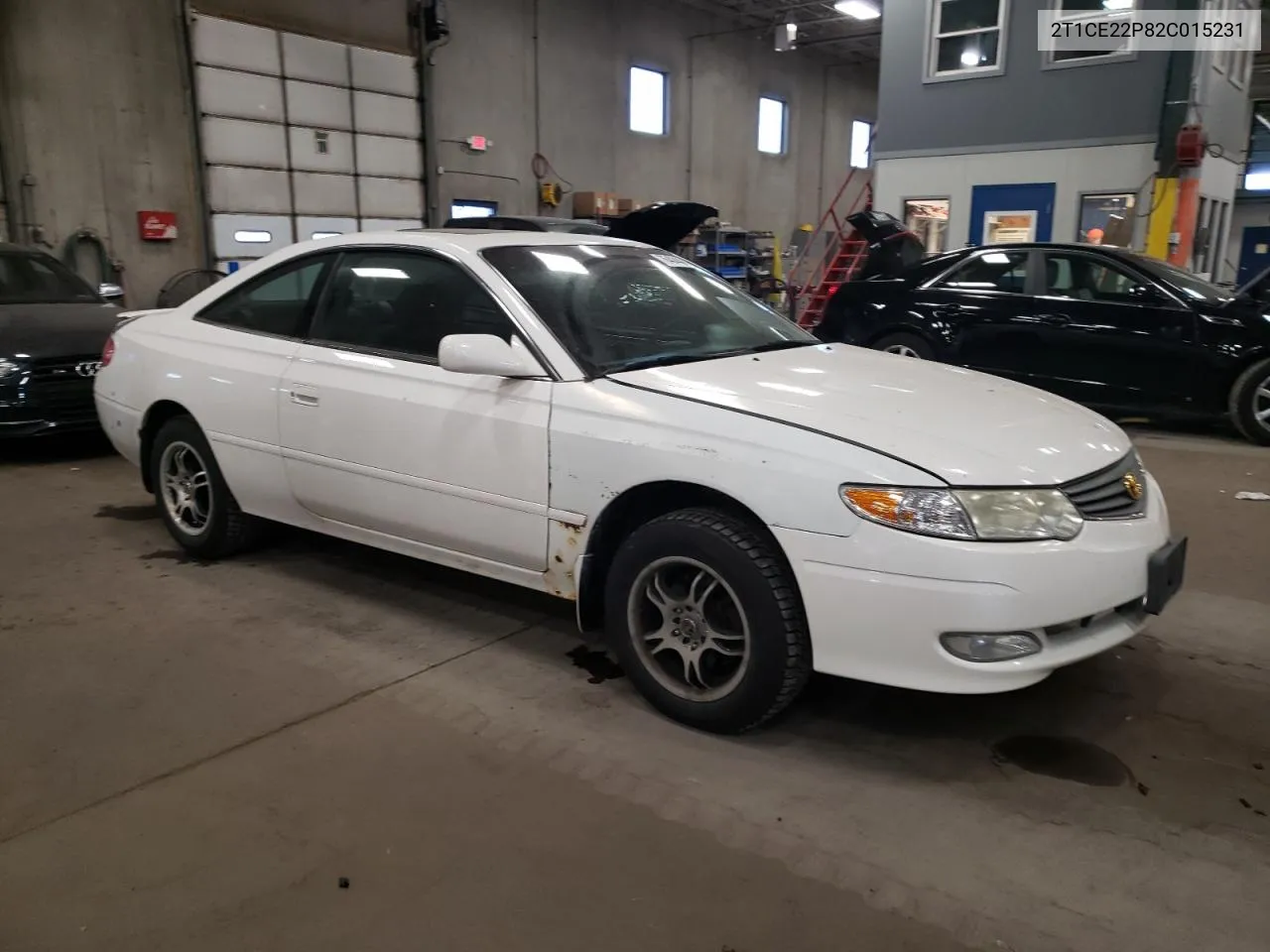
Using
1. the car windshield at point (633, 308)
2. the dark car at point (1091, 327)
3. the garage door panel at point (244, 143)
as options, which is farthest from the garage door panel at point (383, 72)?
the car windshield at point (633, 308)

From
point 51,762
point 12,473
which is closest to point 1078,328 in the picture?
point 51,762

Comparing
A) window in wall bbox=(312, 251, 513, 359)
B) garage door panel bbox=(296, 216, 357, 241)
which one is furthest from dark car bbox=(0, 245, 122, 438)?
garage door panel bbox=(296, 216, 357, 241)

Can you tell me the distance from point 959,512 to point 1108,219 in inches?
452

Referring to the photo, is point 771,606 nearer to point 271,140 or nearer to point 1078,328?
point 1078,328

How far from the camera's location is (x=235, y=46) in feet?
38.6

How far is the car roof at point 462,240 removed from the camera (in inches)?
137

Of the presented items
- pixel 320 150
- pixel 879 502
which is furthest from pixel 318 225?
pixel 879 502

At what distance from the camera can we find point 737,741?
2.77 metres

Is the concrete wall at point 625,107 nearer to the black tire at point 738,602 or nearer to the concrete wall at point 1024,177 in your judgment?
the concrete wall at point 1024,177

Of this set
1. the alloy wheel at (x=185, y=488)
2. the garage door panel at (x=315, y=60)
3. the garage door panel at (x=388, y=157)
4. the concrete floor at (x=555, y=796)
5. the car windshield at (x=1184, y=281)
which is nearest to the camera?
the concrete floor at (x=555, y=796)

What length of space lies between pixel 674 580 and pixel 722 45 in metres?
19.3

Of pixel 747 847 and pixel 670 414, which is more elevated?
pixel 670 414

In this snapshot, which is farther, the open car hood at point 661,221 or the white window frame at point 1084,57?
the white window frame at point 1084,57

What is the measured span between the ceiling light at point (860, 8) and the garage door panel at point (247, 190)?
34.8 feet
